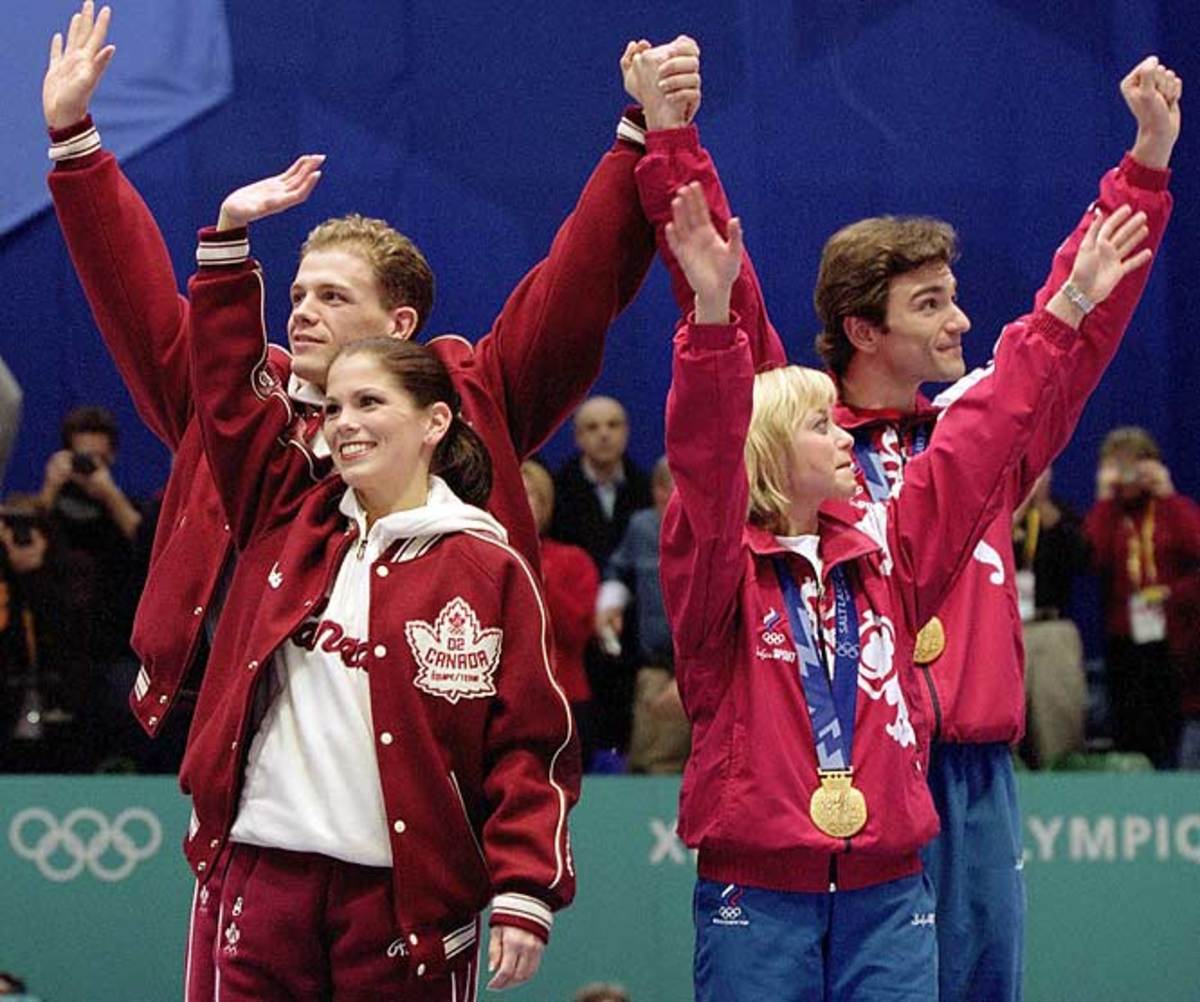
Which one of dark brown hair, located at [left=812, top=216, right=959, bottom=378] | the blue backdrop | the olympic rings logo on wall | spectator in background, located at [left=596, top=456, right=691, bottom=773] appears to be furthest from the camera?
the blue backdrop

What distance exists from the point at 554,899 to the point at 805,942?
0.46 m

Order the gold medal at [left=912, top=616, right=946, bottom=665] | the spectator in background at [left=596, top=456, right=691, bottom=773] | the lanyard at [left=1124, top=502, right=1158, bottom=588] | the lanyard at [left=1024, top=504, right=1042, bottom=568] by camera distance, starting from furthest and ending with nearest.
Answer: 1. the lanyard at [left=1124, top=502, right=1158, bottom=588]
2. the lanyard at [left=1024, top=504, right=1042, bottom=568]
3. the spectator in background at [left=596, top=456, right=691, bottom=773]
4. the gold medal at [left=912, top=616, right=946, bottom=665]

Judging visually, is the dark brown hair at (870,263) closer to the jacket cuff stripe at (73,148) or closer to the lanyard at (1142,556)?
the jacket cuff stripe at (73,148)

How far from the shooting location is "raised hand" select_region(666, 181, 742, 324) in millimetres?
3354

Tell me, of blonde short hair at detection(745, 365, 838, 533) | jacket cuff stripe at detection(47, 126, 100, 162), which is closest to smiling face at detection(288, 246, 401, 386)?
jacket cuff stripe at detection(47, 126, 100, 162)

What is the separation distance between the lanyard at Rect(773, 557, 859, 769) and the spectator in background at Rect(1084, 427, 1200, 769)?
4.53 metres

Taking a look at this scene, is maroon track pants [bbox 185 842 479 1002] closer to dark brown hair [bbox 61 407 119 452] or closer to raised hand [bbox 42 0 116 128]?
raised hand [bbox 42 0 116 128]

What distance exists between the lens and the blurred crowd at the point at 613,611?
7.11 metres

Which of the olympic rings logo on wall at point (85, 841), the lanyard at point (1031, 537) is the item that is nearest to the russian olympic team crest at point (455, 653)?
the olympic rings logo on wall at point (85, 841)

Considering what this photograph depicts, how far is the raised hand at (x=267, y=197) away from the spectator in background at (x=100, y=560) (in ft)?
12.2

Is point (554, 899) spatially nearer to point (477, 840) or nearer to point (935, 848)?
point (477, 840)

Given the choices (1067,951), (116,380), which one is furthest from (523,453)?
(116,380)

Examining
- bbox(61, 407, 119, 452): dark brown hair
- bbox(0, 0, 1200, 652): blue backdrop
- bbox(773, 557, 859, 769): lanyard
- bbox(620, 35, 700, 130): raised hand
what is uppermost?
bbox(0, 0, 1200, 652): blue backdrop

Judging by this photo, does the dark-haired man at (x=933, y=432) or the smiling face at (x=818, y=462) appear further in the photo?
the dark-haired man at (x=933, y=432)
